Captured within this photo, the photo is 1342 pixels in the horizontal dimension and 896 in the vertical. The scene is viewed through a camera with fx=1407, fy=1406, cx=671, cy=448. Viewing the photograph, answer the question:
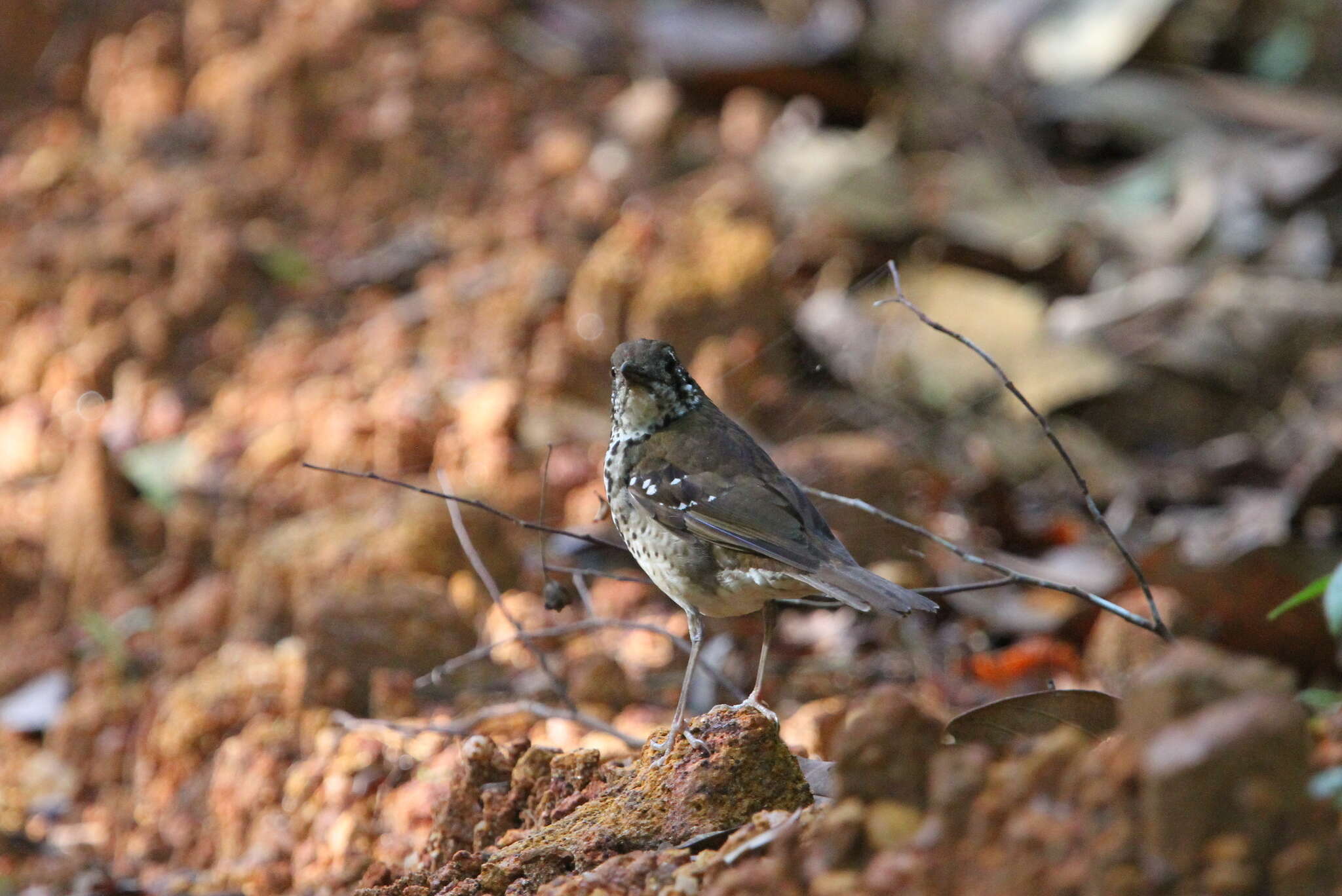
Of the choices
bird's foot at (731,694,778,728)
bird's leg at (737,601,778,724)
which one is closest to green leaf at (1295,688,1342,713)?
bird's leg at (737,601,778,724)

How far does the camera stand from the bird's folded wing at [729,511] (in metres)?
3.25

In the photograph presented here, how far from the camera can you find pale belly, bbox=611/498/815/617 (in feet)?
10.7

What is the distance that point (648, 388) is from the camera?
369 centimetres

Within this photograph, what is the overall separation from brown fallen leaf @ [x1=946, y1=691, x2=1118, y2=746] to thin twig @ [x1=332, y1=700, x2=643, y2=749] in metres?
1.20

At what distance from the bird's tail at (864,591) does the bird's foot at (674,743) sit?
0.42 meters

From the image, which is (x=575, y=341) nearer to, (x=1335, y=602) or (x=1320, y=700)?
(x=1320, y=700)

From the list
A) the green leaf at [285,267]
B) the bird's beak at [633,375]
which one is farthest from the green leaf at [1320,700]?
the green leaf at [285,267]

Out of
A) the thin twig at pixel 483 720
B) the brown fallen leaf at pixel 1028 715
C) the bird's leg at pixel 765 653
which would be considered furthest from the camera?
the thin twig at pixel 483 720

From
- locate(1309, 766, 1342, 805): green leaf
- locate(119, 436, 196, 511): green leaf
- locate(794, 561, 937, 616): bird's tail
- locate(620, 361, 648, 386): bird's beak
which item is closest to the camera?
locate(1309, 766, 1342, 805): green leaf

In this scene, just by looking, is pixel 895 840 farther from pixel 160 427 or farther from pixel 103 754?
pixel 160 427

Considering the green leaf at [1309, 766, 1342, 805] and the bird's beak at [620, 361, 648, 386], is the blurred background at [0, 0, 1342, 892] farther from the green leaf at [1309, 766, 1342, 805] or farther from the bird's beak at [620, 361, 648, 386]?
the green leaf at [1309, 766, 1342, 805]

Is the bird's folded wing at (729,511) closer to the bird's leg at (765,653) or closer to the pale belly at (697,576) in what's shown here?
the pale belly at (697,576)

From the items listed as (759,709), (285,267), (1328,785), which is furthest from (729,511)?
(285,267)

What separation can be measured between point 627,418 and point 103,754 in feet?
7.85
